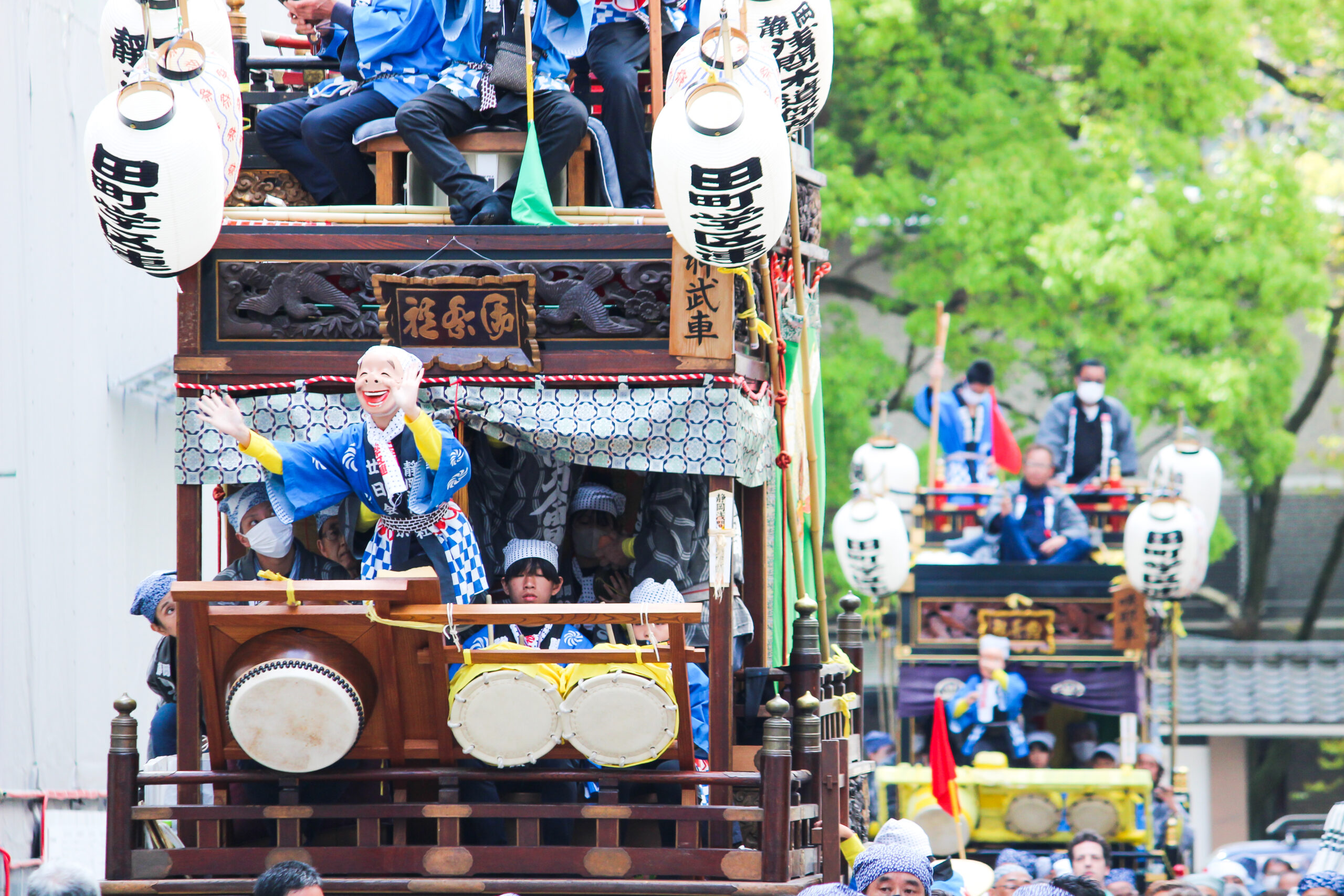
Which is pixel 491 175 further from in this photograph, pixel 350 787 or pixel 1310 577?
pixel 1310 577

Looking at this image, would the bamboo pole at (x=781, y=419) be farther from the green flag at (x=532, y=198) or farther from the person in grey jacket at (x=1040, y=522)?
the person in grey jacket at (x=1040, y=522)

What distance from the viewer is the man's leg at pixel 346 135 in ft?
24.1

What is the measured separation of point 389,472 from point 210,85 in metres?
1.64

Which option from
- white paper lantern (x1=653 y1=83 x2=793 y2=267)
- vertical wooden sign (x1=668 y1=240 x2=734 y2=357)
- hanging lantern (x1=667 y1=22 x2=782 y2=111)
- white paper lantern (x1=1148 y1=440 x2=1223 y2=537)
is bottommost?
white paper lantern (x1=1148 y1=440 x2=1223 y2=537)

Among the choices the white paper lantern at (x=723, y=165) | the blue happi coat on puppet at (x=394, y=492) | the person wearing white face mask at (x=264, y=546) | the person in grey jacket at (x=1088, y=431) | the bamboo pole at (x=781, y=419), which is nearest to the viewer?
the white paper lantern at (x=723, y=165)

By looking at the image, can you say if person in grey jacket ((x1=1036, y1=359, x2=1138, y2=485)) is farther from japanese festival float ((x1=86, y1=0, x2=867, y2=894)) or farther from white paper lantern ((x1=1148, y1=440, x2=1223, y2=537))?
japanese festival float ((x1=86, y1=0, x2=867, y2=894))

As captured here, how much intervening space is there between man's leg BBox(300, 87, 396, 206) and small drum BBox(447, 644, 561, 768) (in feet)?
7.84

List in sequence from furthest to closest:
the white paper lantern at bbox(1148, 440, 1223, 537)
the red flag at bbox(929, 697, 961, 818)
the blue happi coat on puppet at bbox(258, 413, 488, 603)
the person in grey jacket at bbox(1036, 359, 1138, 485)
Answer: the person in grey jacket at bbox(1036, 359, 1138, 485) → the white paper lantern at bbox(1148, 440, 1223, 537) → the red flag at bbox(929, 697, 961, 818) → the blue happi coat on puppet at bbox(258, 413, 488, 603)

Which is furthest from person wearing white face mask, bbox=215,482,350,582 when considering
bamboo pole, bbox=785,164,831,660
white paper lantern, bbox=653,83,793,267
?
bamboo pole, bbox=785,164,831,660

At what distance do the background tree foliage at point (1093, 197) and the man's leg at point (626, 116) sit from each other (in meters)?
8.72

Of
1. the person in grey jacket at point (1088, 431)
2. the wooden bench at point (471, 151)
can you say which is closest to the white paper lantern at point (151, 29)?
the wooden bench at point (471, 151)

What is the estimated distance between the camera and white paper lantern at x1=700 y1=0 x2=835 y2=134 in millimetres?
7484

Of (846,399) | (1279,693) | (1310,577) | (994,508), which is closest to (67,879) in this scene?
(994,508)

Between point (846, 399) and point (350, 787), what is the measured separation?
33.4 ft
